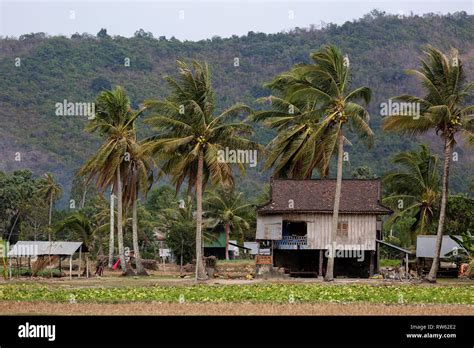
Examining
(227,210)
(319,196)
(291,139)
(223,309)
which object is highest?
(291,139)

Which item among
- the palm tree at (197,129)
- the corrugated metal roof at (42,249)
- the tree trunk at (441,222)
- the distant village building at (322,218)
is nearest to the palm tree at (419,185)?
the distant village building at (322,218)

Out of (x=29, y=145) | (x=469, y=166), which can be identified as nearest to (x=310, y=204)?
(x=469, y=166)

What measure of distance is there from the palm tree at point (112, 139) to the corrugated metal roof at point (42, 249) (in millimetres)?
6525

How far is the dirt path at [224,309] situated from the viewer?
1147 inches

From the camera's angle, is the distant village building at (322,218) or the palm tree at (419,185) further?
the palm tree at (419,185)

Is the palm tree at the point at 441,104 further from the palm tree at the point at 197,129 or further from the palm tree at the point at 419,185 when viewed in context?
the palm tree at the point at 419,185

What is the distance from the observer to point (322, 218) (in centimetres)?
6069

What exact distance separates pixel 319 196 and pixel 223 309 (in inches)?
1237

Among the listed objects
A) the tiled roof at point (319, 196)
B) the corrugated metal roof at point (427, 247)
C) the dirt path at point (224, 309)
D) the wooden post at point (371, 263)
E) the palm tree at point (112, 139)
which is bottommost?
the wooden post at point (371, 263)

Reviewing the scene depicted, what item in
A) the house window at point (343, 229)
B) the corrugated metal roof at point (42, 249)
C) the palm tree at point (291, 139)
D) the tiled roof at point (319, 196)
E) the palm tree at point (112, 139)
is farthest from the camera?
the palm tree at point (112, 139)

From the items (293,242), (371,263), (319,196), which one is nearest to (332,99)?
(319,196)

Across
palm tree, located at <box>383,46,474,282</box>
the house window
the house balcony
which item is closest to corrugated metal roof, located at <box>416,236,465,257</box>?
the house window

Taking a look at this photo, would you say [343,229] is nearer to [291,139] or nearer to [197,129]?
[291,139]
